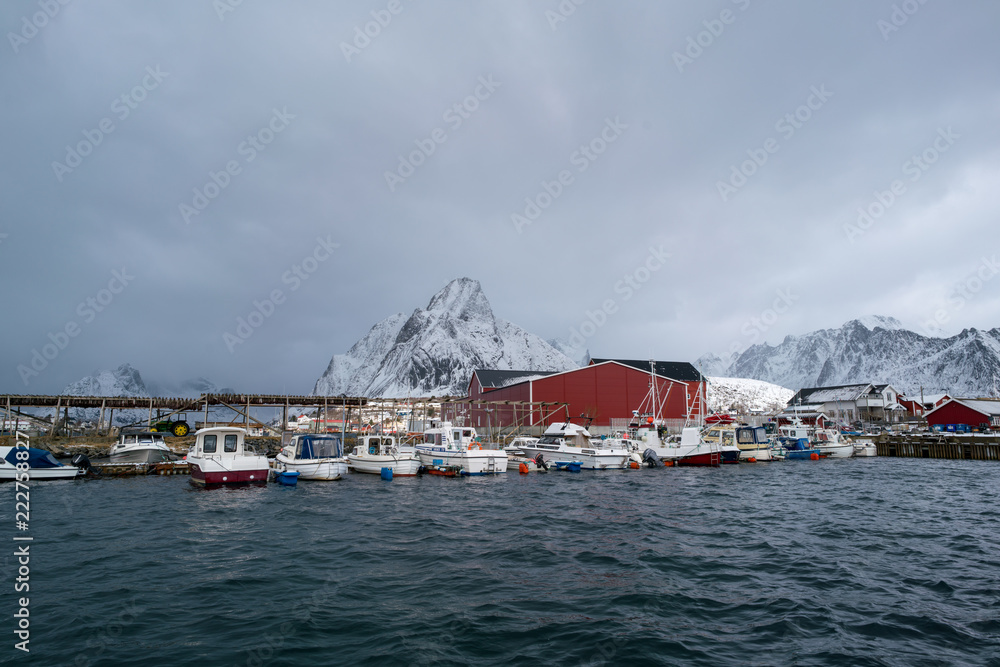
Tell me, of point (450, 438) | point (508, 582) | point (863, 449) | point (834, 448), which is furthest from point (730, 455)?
point (508, 582)

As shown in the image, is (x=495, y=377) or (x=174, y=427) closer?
(x=174, y=427)

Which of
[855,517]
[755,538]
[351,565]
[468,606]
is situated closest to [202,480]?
[351,565]

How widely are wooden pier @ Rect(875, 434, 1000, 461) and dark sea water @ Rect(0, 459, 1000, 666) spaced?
135 feet

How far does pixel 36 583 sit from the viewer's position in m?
11.8

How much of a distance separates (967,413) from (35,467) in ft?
353

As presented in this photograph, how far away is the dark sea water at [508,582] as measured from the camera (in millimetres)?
8555

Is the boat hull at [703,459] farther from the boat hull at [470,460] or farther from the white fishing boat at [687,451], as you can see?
the boat hull at [470,460]

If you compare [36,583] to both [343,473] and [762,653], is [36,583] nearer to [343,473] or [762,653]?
[762,653]

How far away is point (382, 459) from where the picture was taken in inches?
1388

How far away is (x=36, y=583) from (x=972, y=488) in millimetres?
41312

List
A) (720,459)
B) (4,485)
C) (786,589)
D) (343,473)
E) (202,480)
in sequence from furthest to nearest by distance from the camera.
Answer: (720,459) < (343,473) < (4,485) < (202,480) < (786,589)

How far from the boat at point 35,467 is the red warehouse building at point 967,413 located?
104 metres

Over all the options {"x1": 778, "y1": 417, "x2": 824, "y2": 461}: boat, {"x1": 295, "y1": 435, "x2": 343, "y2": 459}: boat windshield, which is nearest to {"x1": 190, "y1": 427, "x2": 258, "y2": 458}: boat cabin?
{"x1": 295, "y1": 435, "x2": 343, "y2": 459}: boat windshield

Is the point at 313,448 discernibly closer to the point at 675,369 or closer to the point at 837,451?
the point at 837,451
